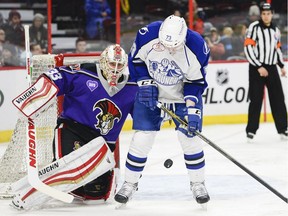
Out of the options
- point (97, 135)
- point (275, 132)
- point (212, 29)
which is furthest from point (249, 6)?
point (97, 135)

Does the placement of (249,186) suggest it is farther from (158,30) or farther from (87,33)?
(87,33)

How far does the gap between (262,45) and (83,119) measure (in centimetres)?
318

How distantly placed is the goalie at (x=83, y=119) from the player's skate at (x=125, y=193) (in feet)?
0.45

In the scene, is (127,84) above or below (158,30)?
below

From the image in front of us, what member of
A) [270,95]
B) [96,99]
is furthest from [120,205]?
[270,95]

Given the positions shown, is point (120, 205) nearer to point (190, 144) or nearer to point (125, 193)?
point (125, 193)

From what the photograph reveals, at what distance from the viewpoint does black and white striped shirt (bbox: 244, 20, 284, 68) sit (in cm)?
777

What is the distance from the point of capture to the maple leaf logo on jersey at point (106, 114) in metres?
4.94

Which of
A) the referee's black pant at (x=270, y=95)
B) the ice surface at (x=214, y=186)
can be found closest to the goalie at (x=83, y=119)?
the ice surface at (x=214, y=186)

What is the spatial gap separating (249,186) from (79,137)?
1.15 meters

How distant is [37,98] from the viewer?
477 centimetres

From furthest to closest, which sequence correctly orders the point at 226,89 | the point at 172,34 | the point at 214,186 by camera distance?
the point at 226,89
the point at 214,186
the point at 172,34

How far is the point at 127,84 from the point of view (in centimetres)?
498

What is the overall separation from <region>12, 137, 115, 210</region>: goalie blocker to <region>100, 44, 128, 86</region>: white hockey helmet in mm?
331
